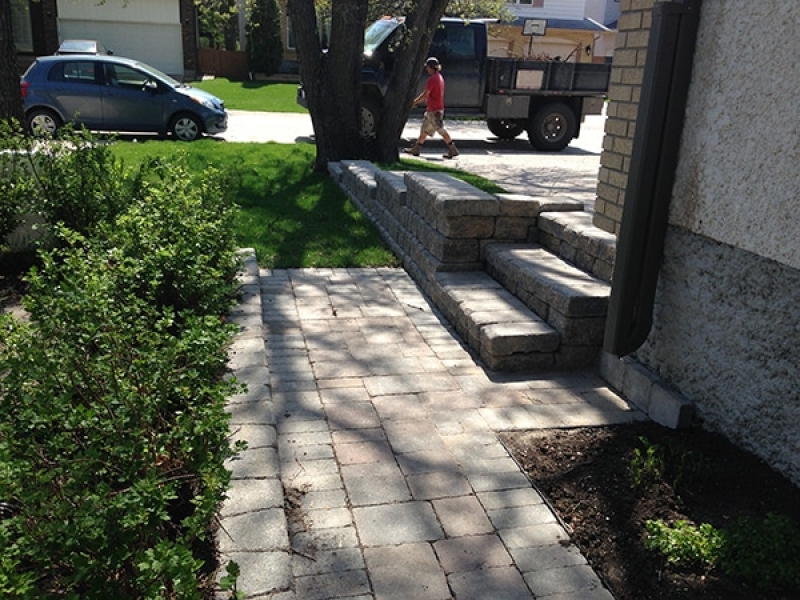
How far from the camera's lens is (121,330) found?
3316 millimetres

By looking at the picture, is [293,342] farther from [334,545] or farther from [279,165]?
[279,165]

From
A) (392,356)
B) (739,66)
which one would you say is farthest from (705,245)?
(392,356)

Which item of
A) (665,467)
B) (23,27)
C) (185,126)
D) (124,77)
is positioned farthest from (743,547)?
(23,27)

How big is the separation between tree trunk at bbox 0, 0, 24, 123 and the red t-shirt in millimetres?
6688

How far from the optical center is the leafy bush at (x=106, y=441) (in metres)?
2.15

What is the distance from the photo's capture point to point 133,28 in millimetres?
30000

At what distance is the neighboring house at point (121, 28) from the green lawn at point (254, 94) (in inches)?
80.1

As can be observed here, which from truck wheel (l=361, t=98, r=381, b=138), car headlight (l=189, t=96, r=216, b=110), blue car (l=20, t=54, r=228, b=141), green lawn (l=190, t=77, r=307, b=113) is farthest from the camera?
green lawn (l=190, t=77, r=307, b=113)

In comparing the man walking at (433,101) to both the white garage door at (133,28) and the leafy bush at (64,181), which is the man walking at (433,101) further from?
the white garage door at (133,28)

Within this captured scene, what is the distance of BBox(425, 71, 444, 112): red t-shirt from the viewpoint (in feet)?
44.1

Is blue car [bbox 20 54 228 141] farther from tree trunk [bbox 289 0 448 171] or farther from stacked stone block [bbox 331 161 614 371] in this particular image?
stacked stone block [bbox 331 161 614 371]

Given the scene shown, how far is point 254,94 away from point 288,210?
18371mm

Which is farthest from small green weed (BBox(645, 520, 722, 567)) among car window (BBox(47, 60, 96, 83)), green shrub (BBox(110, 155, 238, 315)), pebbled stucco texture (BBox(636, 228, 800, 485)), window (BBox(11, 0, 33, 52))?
window (BBox(11, 0, 33, 52))

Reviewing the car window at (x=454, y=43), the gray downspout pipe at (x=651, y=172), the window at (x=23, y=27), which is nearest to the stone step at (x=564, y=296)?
the gray downspout pipe at (x=651, y=172)
